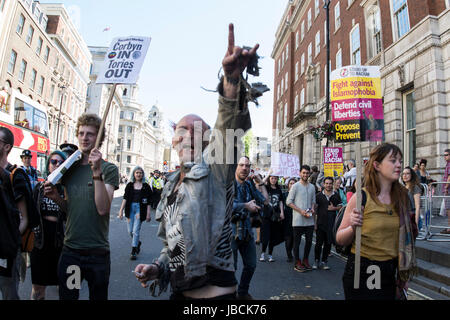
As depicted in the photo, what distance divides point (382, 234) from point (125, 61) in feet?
9.69

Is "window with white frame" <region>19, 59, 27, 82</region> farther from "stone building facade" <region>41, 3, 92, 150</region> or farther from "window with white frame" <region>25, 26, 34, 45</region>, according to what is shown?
"stone building facade" <region>41, 3, 92, 150</region>

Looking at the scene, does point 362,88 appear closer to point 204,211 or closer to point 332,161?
point 204,211

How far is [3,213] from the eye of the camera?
2.26m

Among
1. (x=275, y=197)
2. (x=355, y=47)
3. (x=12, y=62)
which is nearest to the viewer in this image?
(x=275, y=197)

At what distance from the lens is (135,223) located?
6.61m

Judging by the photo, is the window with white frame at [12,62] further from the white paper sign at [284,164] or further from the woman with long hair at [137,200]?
the white paper sign at [284,164]

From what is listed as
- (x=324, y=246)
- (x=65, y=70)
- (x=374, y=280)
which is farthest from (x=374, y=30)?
(x=65, y=70)

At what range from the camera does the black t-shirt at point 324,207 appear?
6.12 meters

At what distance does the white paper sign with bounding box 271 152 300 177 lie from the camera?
32.3 ft

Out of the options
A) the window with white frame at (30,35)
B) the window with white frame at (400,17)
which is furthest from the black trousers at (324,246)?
the window with white frame at (30,35)

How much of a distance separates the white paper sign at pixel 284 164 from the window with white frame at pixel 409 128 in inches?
228

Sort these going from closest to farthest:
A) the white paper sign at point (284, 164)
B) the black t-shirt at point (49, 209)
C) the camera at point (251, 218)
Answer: the black t-shirt at point (49, 209) → the camera at point (251, 218) → the white paper sign at point (284, 164)

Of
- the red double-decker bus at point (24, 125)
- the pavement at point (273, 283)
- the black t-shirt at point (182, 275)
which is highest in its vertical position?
the red double-decker bus at point (24, 125)
